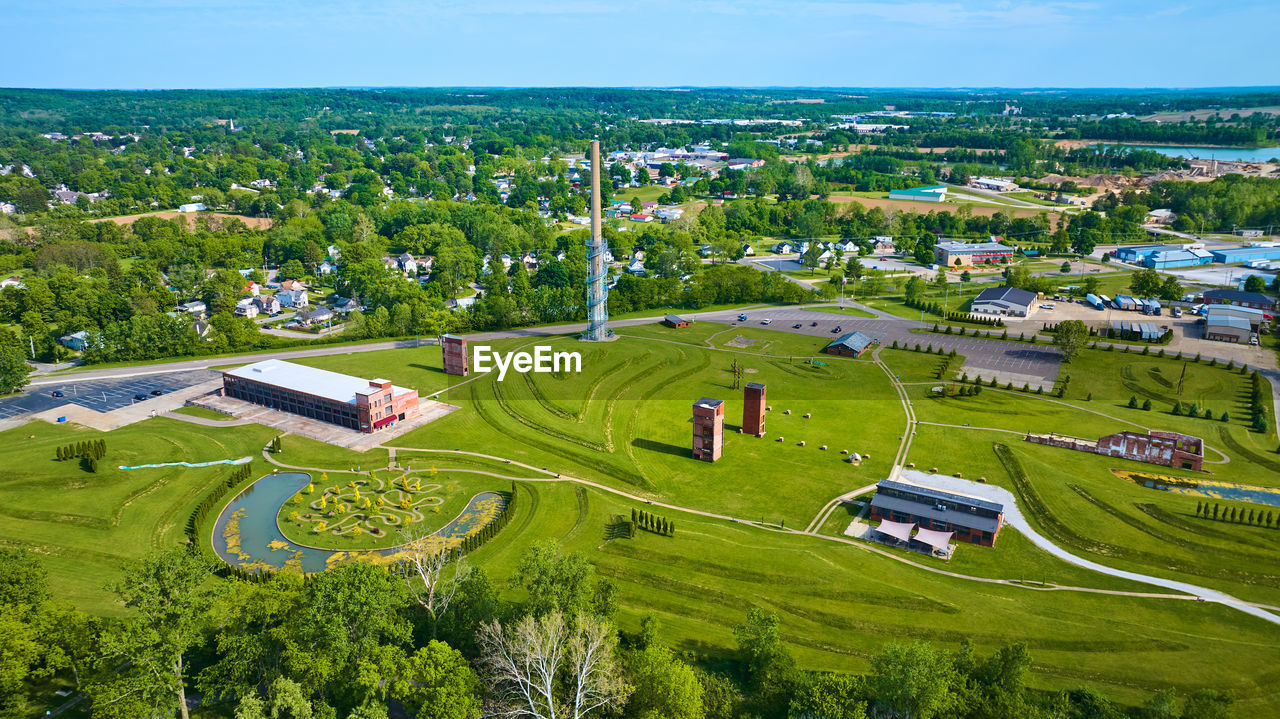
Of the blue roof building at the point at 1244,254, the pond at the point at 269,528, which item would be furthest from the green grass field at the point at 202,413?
the blue roof building at the point at 1244,254

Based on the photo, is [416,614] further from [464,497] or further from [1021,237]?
[1021,237]

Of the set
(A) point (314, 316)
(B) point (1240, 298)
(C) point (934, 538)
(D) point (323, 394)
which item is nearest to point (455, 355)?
(D) point (323, 394)

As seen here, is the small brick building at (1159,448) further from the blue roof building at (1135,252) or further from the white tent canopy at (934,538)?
the blue roof building at (1135,252)

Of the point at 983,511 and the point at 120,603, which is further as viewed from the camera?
the point at 983,511

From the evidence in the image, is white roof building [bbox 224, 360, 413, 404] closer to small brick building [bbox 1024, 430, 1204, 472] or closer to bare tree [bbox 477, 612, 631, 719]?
bare tree [bbox 477, 612, 631, 719]

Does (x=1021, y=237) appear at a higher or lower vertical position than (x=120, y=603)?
higher

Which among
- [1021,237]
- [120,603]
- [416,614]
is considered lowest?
[120,603]

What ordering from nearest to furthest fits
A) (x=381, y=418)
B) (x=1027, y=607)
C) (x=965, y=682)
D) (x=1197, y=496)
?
(x=965, y=682) < (x=1027, y=607) < (x=1197, y=496) < (x=381, y=418)

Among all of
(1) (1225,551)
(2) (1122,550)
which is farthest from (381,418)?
(1) (1225,551)
